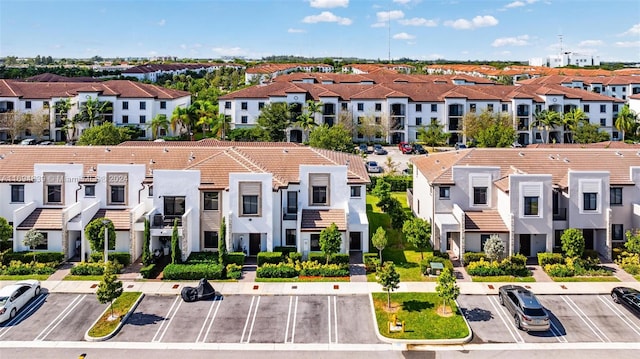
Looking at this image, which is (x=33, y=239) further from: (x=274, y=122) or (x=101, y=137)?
(x=274, y=122)

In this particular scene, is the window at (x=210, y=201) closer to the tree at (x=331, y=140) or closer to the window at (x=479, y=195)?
the window at (x=479, y=195)

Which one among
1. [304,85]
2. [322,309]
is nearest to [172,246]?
[322,309]

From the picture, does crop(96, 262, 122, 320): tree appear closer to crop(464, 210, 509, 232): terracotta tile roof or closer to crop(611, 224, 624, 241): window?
crop(464, 210, 509, 232): terracotta tile roof

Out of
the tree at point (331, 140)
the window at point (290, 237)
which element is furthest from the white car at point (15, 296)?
the tree at point (331, 140)

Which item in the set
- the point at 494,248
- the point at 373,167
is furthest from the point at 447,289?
the point at 373,167

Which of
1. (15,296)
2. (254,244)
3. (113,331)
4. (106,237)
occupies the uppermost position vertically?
(106,237)

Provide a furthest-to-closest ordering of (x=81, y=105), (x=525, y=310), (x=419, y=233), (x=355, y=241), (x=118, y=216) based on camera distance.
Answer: (x=81, y=105) < (x=355, y=241) < (x=118, y=216) < (x=419, y=233) < (x=525, y=310)
